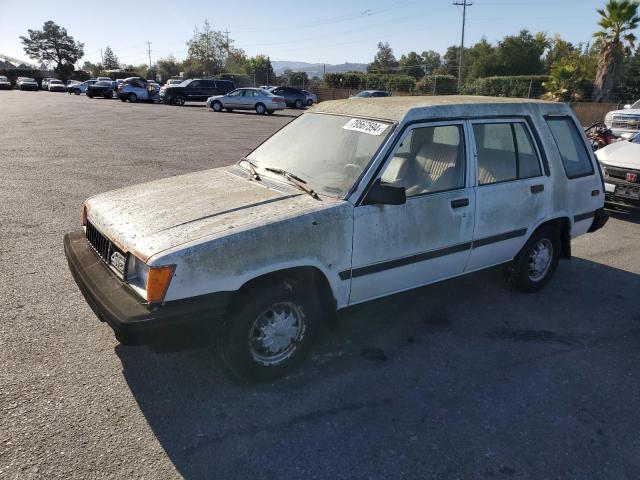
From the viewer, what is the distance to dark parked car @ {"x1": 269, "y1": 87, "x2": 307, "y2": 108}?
33688 millimetres

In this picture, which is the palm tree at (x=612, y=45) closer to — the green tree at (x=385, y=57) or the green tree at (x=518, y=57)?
the green tree at (x=518, y=57)

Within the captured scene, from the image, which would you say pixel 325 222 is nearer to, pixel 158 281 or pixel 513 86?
pixel 158 281

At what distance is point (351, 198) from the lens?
3.22 metres

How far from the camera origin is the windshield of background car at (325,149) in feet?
11.2

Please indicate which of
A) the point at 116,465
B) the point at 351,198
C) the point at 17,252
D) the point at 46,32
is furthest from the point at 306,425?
the point at 46,32

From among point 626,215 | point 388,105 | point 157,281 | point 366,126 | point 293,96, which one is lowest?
point 626,215

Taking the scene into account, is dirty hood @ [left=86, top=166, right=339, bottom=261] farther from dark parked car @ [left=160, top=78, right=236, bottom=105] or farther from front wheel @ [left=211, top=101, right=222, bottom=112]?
dark parked car @ [left=160, top=78, right=236, bottom=105]

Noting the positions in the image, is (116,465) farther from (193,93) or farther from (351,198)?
(193,93)

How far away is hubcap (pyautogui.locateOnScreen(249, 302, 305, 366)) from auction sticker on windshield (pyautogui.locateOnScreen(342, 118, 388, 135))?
1391 millimetres

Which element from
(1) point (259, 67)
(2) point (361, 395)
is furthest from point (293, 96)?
(1) point (259, 67)

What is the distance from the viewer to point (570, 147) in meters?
4.71

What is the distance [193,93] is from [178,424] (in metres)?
32.3

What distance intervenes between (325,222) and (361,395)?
1131mm

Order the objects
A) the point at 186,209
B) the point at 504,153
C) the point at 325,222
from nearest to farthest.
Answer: the point at 325,222, the point at 186,209, the point at 504,153
